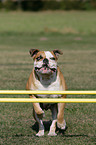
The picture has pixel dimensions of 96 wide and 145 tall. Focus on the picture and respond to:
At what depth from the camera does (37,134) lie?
236 inches

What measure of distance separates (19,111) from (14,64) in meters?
8.75

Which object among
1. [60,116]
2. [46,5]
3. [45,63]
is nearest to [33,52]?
[45,63]

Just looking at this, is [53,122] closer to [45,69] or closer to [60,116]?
[60,116]

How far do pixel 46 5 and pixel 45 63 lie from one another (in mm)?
77896

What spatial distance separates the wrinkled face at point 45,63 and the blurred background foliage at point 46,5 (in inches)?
2811

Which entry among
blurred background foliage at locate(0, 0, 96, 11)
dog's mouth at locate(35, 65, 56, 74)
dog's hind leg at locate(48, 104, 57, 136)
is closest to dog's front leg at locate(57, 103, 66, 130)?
dog's hind leg at locate(48, 104, 57, 136)

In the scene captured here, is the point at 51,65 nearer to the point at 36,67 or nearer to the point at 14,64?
the point at 36,67

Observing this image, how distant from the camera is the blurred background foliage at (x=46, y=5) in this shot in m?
77.9

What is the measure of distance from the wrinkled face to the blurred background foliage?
2811 inches

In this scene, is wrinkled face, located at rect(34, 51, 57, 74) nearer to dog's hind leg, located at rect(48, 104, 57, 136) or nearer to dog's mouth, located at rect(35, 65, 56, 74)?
dog's mouth, located at rect(35, 65, 56, 74)

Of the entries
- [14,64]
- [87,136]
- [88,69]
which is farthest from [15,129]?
[14,64]

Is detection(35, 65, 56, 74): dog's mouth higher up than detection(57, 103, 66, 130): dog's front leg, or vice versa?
detection(35, 65, 56, 74): dog's mouth

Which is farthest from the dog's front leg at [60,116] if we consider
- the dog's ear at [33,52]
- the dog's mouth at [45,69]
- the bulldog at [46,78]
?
the dog's ear at [33,52]

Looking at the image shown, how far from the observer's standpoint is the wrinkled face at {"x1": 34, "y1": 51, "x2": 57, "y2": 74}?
5633 millimetres
